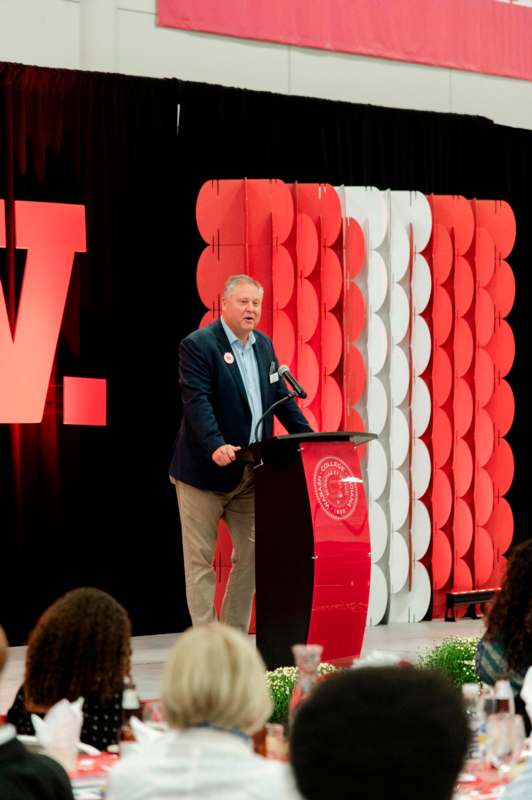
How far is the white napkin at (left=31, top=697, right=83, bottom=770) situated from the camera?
8.20 feet

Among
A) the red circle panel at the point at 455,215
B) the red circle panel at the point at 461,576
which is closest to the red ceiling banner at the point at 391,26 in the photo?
the red circle panel at the point at 455,215

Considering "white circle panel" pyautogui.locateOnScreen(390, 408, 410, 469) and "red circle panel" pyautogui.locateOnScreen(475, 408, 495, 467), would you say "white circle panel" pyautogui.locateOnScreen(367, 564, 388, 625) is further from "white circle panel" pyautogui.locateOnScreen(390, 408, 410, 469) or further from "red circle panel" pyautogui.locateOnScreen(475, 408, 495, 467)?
"red circle panel" pyautogui.locateOnScreen(475, 408, 495, 467)

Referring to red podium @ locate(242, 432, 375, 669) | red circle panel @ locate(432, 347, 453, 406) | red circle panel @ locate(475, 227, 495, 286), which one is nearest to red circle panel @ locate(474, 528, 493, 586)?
red circle panel @ locate(432, 347, 453, 406)

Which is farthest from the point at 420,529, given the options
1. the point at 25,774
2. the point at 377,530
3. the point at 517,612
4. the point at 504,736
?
the point at 25,774

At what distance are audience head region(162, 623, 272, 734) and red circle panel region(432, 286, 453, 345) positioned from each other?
5966mm

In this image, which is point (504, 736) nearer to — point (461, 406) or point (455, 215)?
point (461, 406)

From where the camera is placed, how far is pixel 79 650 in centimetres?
283

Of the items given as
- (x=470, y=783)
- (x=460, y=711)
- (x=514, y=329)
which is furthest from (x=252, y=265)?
(x=460, y=711)

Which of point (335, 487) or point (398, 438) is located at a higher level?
point (398, 438)

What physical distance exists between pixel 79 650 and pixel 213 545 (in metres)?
2.81

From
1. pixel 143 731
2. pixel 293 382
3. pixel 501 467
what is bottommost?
pixel 143 731

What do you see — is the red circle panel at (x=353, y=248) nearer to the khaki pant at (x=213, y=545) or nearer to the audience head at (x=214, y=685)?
the khaki pant at (x=213, y=545)

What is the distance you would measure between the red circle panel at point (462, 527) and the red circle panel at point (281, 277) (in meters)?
1.63

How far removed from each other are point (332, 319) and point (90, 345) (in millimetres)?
1302
